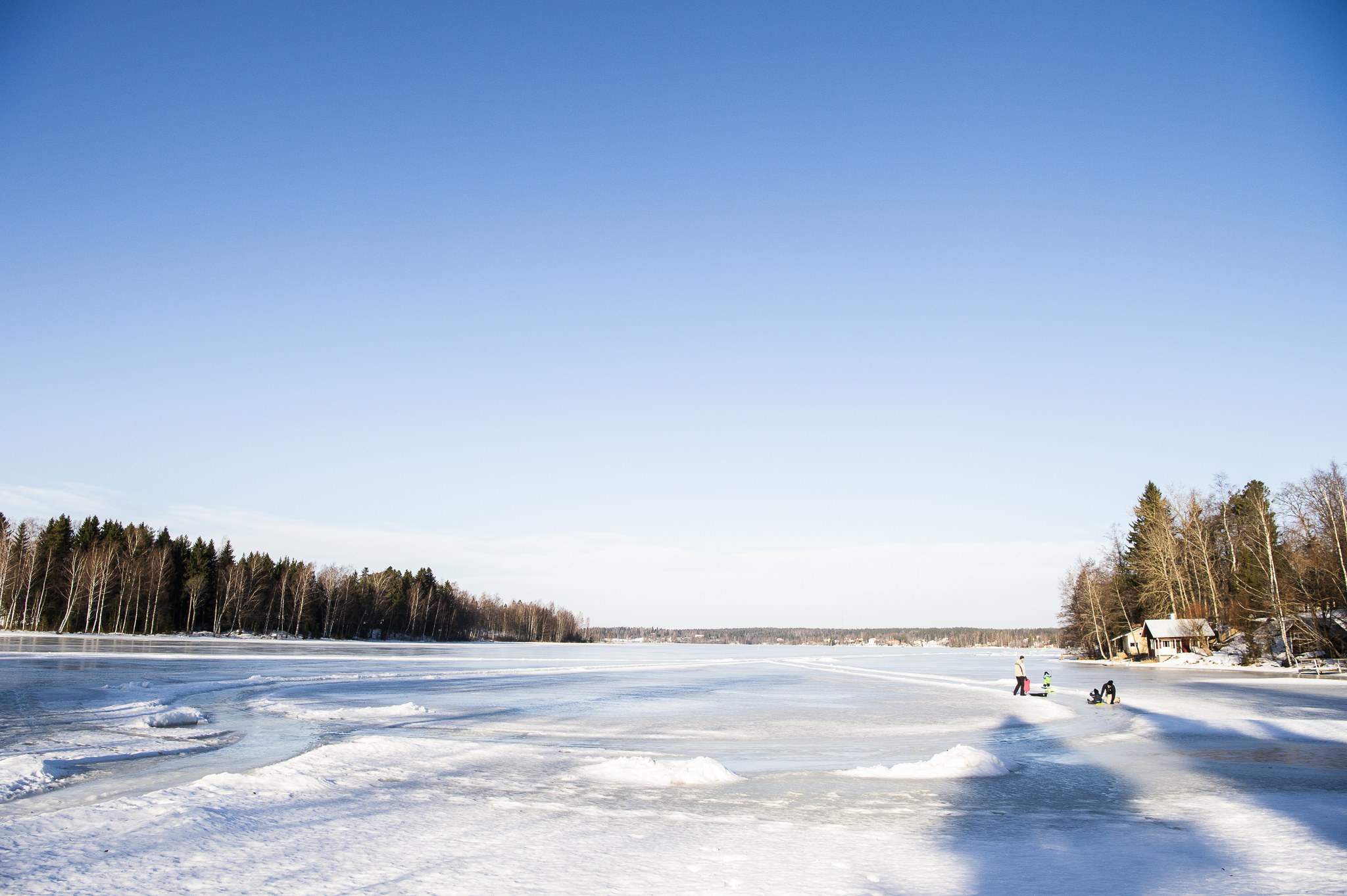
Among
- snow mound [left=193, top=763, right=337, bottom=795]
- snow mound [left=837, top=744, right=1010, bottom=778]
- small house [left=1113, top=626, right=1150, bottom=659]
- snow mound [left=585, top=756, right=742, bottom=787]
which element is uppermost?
snow mound [left=193, top=763, right=337, bottom=795]

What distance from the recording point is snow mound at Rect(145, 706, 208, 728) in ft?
51.3

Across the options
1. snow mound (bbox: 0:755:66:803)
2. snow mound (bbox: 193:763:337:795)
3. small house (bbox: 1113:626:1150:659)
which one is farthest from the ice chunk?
small house (bbox: 1113:626:1150:659)

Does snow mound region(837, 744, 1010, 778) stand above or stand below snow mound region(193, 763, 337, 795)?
below

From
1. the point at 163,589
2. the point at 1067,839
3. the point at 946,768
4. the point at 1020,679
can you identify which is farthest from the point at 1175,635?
the point at 163,589

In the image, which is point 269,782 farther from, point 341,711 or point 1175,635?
point 1175,635

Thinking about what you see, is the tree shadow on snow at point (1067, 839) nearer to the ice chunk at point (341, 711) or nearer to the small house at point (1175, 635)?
the ice chunk at point (341, 711)

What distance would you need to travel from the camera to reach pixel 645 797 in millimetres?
10016

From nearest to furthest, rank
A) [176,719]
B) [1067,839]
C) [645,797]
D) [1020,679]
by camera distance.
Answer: [1067,839] < [645,797] < [176,719] < [1020,679]

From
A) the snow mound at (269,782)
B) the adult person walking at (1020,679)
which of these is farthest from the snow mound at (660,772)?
the adult person walking at (1020,679)

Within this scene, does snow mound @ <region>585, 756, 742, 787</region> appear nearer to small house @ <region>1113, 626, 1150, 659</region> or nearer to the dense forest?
the dense forest

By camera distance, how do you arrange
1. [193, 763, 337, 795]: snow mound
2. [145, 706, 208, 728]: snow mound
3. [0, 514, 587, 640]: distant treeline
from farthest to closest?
[0, 514, 587, 640]: distant treeline → [145, 706, 208, 728]: snow mound → [193, 763, 337, 795]: snow mound

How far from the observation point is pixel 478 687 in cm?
2884

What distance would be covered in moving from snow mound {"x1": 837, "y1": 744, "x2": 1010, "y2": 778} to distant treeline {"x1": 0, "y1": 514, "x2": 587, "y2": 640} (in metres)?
80.3

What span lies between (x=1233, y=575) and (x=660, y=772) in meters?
72.6
